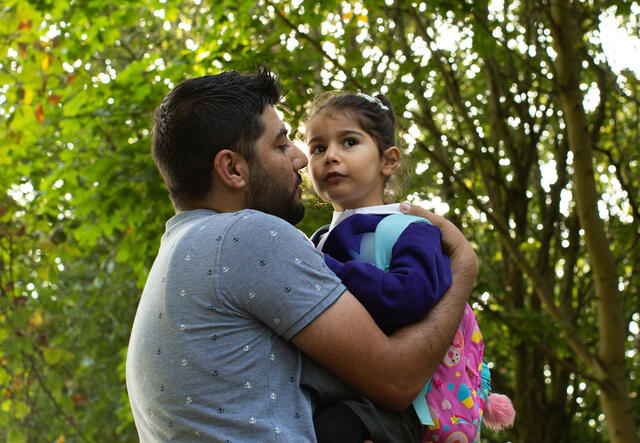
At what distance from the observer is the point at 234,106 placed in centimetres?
192

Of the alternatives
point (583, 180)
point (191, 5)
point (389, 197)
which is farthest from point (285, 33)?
point (191, 5)

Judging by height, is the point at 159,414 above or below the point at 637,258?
below

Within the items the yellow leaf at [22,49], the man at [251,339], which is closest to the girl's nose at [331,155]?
the man at [251,339]

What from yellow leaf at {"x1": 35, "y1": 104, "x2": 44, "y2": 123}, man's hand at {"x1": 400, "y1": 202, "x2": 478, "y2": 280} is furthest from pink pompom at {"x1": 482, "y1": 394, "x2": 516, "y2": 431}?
yellow leaf at {"x1": 35, "y1": 104, "x2": 44, "y2": 123}

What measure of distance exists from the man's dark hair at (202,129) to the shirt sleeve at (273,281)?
1.06ft

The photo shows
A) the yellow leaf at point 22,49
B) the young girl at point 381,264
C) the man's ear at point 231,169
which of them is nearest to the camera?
the young girl at point 381,264

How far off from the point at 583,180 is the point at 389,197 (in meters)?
2.69

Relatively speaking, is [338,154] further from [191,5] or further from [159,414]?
[191,5]

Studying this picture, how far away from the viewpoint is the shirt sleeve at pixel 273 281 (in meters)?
1.60

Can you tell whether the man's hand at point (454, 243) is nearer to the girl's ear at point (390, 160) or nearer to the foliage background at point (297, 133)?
the girl's ear at point (390, 160)

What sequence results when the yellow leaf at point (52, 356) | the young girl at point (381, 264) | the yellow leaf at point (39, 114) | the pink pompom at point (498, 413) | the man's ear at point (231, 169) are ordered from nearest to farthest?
the young girl at point (381, 264), the man's ear at point (231, 169), the pink pompom at point (498, 413), the yellow leaf at point (52, 356), the yellow leaf at point (39, 114)

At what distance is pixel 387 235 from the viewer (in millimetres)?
2006

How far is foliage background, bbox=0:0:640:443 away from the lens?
16.2 ft

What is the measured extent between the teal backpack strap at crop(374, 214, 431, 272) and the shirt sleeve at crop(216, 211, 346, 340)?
12.7 inches
